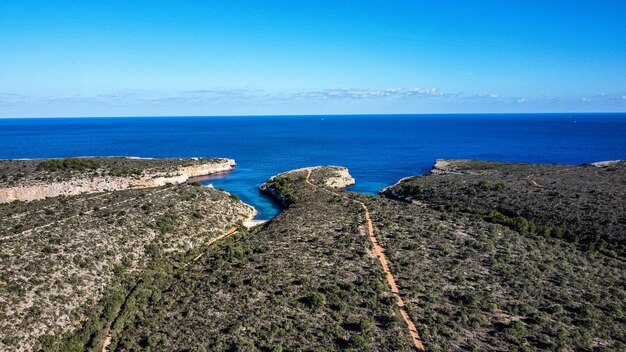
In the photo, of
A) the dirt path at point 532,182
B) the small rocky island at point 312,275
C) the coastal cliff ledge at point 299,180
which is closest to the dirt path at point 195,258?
the small rocky island at point 312,275

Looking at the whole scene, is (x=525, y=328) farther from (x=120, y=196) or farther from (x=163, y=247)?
(x=120, y=196)

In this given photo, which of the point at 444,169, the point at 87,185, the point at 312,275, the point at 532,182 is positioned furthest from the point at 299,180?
the point at 312,275

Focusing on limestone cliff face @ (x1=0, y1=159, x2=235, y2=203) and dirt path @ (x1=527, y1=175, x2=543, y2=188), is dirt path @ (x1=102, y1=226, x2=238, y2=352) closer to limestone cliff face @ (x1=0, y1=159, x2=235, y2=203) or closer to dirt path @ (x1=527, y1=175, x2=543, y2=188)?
limestone cliff face @ (x1=0, y1=159, x2=235, y2=203)

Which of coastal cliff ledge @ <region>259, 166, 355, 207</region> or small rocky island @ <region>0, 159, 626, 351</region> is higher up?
small rocky island @ <region>0, 159, 626, 351</region>

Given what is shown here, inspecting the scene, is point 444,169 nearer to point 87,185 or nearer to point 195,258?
point 195,258

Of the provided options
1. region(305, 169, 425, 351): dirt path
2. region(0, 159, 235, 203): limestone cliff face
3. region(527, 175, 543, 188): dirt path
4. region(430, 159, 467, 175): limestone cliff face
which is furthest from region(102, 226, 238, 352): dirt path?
region(430, 159, 467, 175): limestone cliff face

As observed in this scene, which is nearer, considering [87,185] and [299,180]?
[87,185]

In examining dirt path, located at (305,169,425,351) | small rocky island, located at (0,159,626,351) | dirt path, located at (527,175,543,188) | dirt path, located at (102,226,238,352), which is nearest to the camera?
dirt path, located at (305,169,425,351)
